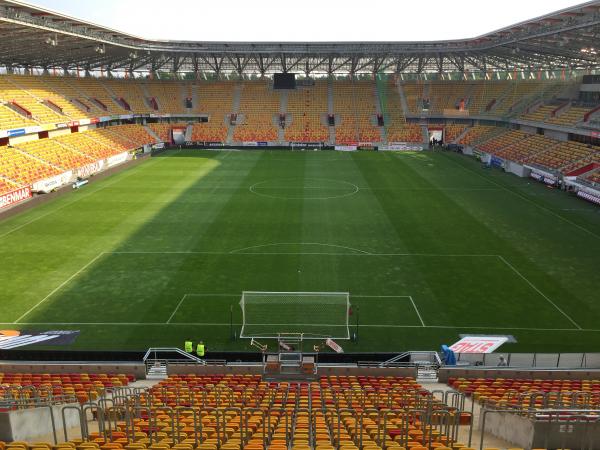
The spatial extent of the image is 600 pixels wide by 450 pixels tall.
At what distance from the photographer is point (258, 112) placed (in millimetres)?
90312

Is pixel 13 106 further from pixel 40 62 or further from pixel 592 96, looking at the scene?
pixel 592 96

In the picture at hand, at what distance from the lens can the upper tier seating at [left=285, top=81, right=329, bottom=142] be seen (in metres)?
85.4

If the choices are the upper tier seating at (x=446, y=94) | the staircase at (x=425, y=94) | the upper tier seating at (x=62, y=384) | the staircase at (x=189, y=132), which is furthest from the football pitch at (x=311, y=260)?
the staircase at (x=425, y=94)

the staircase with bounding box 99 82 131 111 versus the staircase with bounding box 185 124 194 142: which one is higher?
the staircase with bounding box 99 82 131 111

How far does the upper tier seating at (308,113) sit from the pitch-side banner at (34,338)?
2577 inches

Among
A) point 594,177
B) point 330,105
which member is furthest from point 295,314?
point 330,105

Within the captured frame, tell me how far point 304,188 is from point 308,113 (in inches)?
1669

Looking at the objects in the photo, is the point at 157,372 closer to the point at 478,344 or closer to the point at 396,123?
the point at 478,344

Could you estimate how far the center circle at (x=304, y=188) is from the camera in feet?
158

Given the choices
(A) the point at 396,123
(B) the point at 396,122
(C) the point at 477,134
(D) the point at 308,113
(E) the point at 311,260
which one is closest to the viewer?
(E) the point at 311,260

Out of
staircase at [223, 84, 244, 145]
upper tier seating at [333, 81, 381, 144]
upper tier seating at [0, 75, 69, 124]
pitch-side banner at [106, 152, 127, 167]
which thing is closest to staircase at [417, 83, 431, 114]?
upper tier seating at [333, 81, 381, 144]

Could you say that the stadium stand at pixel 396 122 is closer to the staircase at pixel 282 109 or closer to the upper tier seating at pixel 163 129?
the staircase at pixel 282 109

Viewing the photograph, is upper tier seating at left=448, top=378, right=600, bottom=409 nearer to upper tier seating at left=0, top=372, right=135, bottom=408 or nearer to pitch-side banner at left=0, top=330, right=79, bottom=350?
upper tier seating at left=0, top=372, right=135, bottom=408

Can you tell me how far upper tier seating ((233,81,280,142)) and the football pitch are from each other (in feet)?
108
